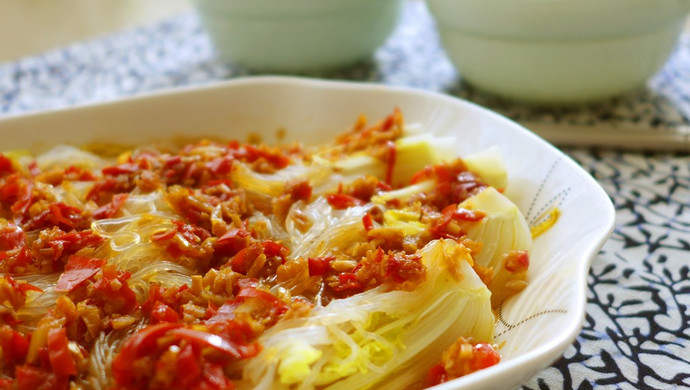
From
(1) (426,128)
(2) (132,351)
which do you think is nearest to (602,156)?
(1) (426,128)

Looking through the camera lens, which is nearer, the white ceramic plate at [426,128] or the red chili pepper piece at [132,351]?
the red chili pepper piece at [132,351]

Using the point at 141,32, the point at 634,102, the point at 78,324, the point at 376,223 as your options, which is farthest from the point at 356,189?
the point at 141,32

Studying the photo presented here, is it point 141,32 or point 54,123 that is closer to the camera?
point 54,123

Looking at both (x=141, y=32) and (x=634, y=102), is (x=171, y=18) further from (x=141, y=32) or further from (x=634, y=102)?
(x=634, y=102)

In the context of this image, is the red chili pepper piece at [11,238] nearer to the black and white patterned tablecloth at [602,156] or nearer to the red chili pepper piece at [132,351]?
the red chili pepper piece at [132,351]

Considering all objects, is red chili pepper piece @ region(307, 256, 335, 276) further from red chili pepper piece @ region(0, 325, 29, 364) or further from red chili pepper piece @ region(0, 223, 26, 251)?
red chili pepper piece @ region(0, 223, 26, 251)

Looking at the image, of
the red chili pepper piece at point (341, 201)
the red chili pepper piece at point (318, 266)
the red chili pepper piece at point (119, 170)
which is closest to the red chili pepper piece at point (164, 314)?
the red chili pepper piece at point (318, 266)
